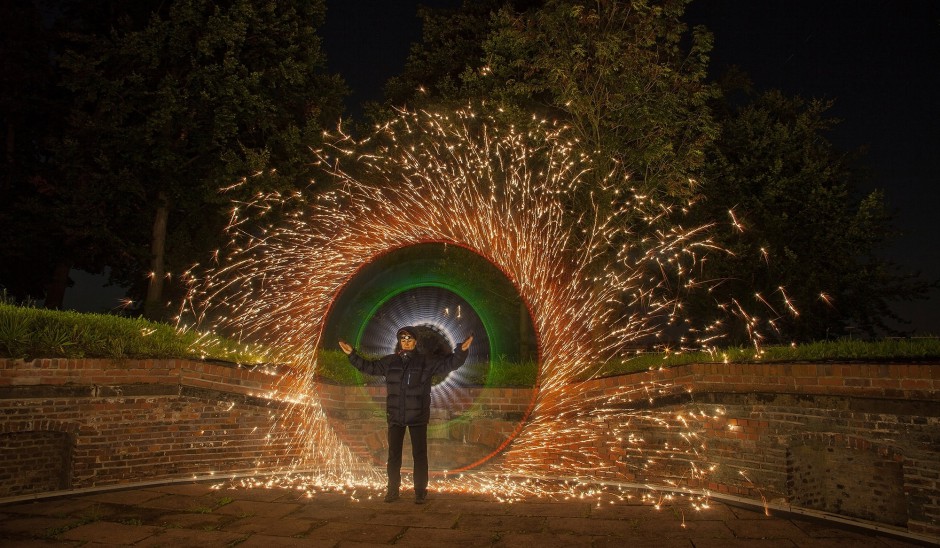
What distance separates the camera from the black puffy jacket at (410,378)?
761cm

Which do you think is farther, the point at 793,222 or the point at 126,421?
the point at 793,222

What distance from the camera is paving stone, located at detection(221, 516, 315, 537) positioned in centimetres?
616

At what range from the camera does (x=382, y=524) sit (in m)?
6.45

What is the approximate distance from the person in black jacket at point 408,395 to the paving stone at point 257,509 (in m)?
1.09

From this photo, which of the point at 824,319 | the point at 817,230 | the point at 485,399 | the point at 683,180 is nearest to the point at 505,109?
the point at 683,180

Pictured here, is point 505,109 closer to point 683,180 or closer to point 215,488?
point 683,180

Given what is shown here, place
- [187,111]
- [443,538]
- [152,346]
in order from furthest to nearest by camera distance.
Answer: [187,111] → [152,346] → [443,538]

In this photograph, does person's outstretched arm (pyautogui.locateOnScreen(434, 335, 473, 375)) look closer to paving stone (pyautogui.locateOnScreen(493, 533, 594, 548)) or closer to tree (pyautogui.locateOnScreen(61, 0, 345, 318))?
paving stone (pyautogui.locateOnScreen(493, 533, 594, 548))

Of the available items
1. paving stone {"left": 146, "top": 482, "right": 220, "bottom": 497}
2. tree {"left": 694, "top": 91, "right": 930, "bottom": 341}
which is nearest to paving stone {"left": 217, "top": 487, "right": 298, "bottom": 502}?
paving stone {"left": 146, "top": 482, "right": 220, "bottom": 497}

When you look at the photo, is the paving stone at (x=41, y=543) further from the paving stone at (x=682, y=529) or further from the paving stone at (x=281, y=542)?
the paving stone at (x=682, y=529)

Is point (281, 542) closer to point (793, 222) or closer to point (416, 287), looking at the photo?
point (416, 287)

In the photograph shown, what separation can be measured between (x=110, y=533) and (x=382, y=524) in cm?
243

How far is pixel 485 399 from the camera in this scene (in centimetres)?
1084

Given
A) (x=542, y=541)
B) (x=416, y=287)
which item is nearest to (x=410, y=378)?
(x=542, y=541)
